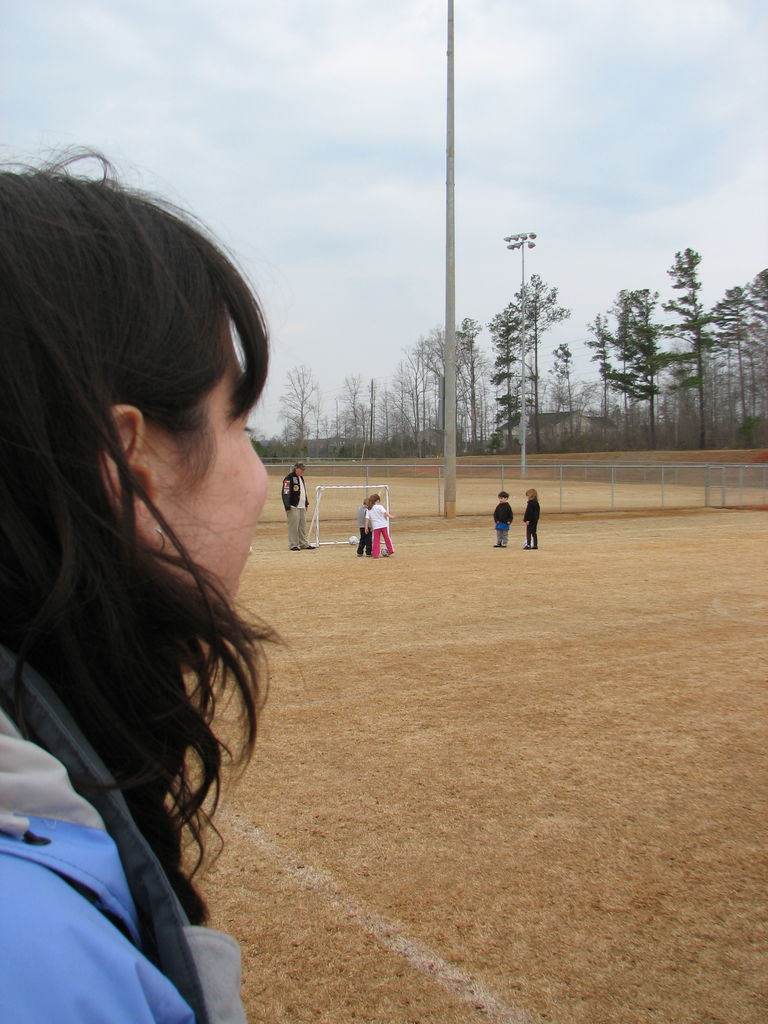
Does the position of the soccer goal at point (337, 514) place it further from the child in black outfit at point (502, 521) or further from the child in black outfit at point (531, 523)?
the child in black outfit at point (531, 523)

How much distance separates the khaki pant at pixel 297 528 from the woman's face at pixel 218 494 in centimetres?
1784

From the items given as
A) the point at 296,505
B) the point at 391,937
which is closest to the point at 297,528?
the point at 296,505

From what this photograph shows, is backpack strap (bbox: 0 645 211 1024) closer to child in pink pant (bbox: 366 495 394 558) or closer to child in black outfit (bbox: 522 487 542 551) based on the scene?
child in pink pant (bbox: 366 495 394 558)

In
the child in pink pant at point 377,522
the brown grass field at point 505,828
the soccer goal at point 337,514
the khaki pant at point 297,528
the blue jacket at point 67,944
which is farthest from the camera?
the soccer goal at point 337,514

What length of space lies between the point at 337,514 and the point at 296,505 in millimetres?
10851

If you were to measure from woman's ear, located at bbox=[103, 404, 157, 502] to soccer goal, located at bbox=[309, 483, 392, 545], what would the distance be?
57.4ft

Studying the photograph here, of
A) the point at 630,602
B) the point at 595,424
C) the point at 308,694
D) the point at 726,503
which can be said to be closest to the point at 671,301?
the point at 595,424

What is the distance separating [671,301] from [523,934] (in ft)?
236

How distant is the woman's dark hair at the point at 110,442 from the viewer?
775mm

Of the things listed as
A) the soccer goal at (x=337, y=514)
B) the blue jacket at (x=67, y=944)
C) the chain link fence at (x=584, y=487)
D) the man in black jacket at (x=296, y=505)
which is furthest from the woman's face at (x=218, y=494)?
the chain link fence at (x=584, y=487)

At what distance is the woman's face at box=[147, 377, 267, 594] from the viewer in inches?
36.6

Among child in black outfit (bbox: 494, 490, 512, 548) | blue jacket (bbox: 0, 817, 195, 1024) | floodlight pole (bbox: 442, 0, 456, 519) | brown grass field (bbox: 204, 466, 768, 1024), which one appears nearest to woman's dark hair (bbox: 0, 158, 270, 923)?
blue jacket (bbox: 0, 817, 195, 1024)

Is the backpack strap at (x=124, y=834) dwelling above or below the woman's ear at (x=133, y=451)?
below

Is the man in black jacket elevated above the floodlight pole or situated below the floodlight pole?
below
